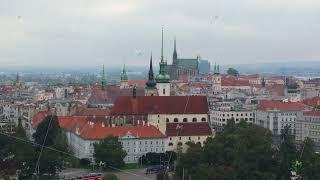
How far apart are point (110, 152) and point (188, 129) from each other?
260 inches

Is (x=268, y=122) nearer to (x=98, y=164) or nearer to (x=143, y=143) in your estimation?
(x=143, y=143)

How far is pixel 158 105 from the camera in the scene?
35844 millimetres

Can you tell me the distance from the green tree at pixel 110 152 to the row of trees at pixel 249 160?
3947mm

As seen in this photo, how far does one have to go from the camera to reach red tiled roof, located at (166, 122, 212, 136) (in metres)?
33.3

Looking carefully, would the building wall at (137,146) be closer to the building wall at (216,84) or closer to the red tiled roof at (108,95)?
the red tiled roof at (108,95)

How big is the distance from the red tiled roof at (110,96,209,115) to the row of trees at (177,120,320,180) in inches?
407

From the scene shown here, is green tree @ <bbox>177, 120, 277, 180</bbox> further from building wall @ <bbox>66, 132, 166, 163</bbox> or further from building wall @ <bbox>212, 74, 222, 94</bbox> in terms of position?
building wall @ <bbox>212, 74, 222, 94</bbox>

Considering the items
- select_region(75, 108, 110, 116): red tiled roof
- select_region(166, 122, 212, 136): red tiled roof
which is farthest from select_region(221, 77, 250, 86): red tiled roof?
select_region(166, 122, 212, 136): red tiled roof

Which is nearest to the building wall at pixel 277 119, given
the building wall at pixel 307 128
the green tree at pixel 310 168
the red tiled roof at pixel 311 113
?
the building wall at pixel 307 128

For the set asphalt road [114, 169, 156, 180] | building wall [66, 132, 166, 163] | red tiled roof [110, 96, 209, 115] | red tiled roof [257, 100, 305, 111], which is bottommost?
asphalt road [114, 169, 156, 180]

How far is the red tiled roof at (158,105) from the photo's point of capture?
3541 centimetres

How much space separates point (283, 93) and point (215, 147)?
1584 inches

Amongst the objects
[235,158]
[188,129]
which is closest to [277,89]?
[188,129]

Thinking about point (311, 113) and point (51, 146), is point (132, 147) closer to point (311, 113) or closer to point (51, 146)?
point (51, 146)
